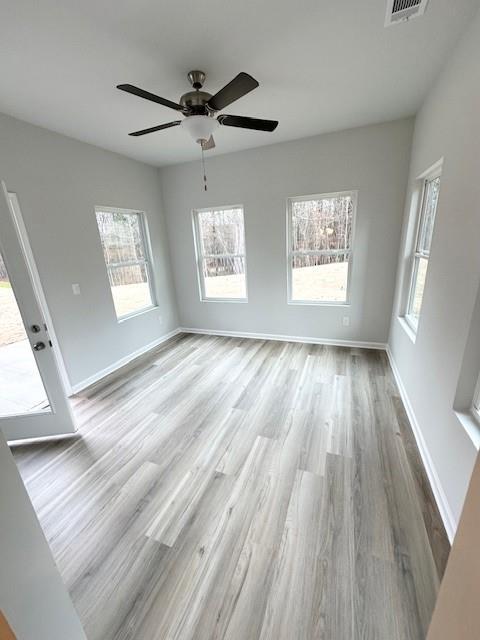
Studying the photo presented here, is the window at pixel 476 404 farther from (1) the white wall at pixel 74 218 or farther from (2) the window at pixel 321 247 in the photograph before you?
(1) the white wall at pixel 74 218

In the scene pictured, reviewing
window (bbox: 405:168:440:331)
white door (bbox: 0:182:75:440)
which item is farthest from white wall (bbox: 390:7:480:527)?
white door (bbox: 0:182:75:440)

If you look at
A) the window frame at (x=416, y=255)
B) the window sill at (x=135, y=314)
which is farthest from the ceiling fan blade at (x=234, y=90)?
the window sill at (x=135, y=314)

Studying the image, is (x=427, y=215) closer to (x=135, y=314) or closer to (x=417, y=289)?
(x=417, y=289)

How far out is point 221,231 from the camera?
4047 mm

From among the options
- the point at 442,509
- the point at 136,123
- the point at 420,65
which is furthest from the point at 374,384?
the point at 136,123

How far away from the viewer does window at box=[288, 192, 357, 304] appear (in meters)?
3.39

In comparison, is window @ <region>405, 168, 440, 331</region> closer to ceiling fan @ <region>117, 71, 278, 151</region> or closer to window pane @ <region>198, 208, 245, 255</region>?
ceiling fan @ <region>117, 71, 278, 151</region>

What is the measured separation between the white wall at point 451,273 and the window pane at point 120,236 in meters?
3.53

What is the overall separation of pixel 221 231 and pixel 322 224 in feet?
5.03

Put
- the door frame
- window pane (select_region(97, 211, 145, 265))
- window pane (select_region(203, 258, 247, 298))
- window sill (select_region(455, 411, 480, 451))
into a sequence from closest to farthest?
window sill (select_region(455, 411, 480, 451)) → the door frame → window pane (select_region(97, 211, 145, 265)) → window pane (select_region(203, 258, 247, 298))

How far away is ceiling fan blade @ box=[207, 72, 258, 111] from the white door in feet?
5.21

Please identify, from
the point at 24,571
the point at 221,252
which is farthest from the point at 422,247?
the point at 24,571

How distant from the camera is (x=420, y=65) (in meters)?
1.87

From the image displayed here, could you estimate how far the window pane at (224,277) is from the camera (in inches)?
162
